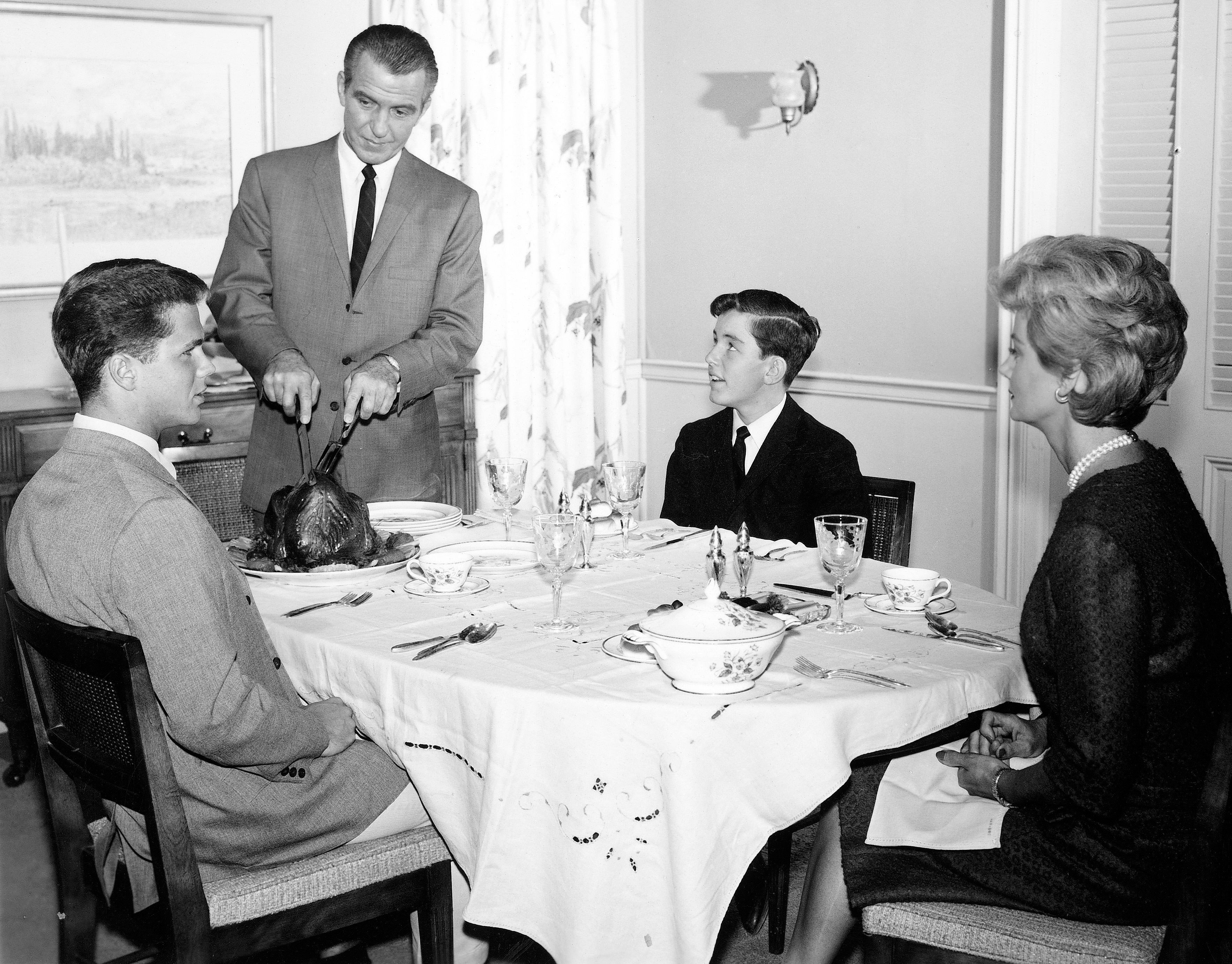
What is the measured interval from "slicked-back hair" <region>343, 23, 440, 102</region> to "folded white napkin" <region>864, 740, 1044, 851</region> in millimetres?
1989

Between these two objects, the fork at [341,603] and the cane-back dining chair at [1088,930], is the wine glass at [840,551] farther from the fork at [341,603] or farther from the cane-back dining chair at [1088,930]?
the fork at [341,603]

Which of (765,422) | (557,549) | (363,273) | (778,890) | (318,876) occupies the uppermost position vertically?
(363,273)

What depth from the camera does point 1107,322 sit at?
5.74 feet

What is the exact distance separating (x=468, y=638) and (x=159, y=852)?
0.53 m

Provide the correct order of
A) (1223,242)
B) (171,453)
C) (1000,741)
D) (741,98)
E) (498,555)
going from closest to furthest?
(1000,741)
(498,555)
(1223,242)
(171,453)
(741,98)

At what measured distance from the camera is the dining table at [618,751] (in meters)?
1.69

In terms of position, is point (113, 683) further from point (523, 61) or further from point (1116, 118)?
point (523, 61)

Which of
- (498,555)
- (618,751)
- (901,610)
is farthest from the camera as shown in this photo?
Answer: (498,555)

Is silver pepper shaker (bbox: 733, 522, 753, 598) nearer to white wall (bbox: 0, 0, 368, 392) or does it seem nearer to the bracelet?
the bracelet

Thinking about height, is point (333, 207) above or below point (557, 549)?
above

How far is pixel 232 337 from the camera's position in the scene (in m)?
3.06

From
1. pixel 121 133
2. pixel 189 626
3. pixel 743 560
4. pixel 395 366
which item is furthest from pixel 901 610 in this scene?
pixel 121 133

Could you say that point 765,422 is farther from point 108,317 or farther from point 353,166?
point 108,317

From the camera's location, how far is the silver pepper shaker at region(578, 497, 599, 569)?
2.16 m
